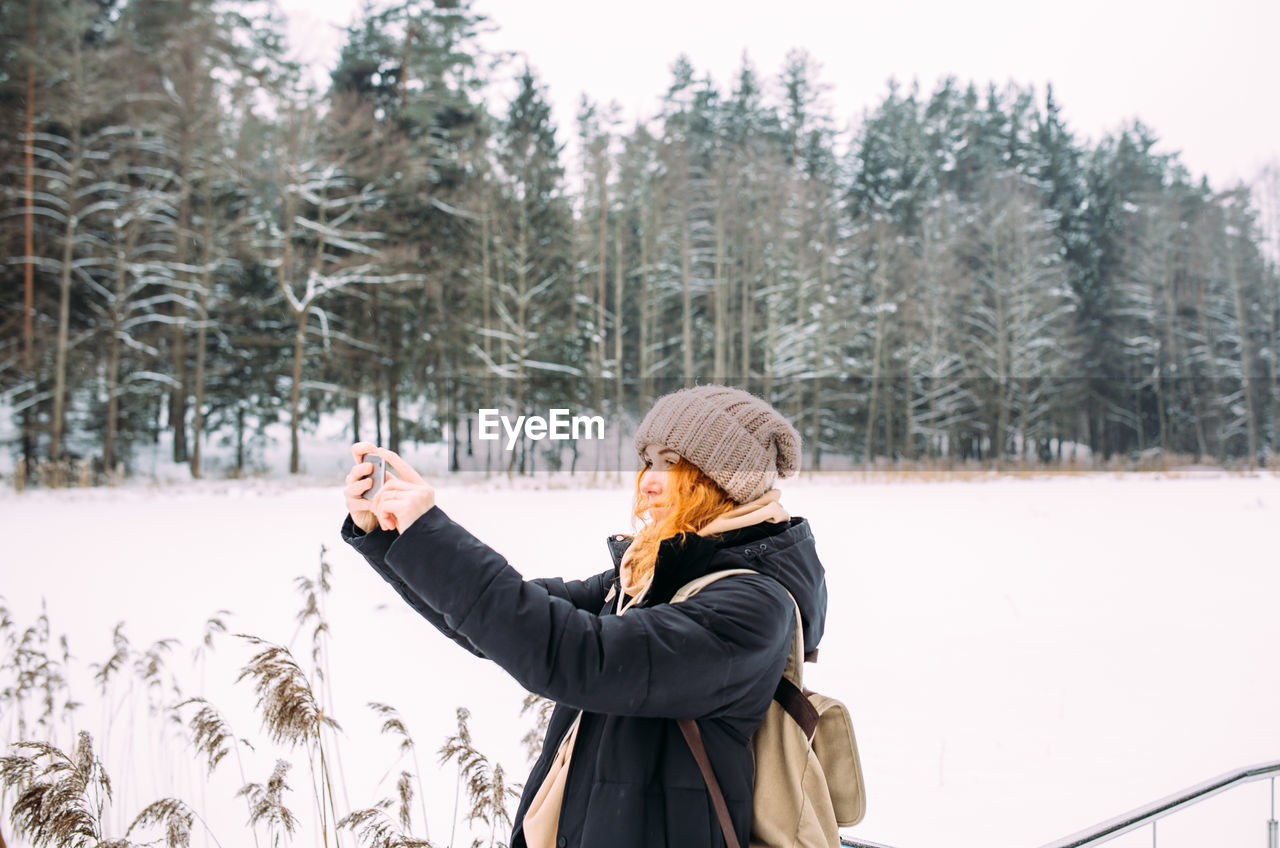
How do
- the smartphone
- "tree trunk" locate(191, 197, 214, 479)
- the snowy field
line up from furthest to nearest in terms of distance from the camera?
1. "tree trunk" locate(191, 197, 214, 479)
2. the snowy field
3. the smartphone

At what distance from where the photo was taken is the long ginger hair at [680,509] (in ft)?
3.86

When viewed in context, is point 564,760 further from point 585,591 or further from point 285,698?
point 285,698

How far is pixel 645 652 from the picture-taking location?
952mm

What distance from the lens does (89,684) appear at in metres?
5.49

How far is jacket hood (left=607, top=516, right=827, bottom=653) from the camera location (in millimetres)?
1117

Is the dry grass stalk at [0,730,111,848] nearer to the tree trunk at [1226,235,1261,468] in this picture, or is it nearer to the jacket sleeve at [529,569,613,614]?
the jacket sleeve at [529,569,613,614]

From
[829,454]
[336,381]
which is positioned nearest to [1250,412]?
[829,454]

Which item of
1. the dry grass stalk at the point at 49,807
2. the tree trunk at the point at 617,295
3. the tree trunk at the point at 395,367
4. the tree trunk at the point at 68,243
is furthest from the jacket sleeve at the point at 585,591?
the tree trunk at the point at 395,367

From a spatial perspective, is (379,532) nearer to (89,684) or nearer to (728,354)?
(89,684)

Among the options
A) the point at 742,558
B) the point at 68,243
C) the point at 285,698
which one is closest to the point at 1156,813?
the point at 742,558

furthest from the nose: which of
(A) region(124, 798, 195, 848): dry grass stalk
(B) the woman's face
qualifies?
(A) region(124, 798, 195, 848): dry grass stalk

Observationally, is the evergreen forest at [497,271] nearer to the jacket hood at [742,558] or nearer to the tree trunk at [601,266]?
the tree trunk at [601,266]

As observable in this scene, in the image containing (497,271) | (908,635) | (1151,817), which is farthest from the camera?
(497,271)

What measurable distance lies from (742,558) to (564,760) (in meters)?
0.41
